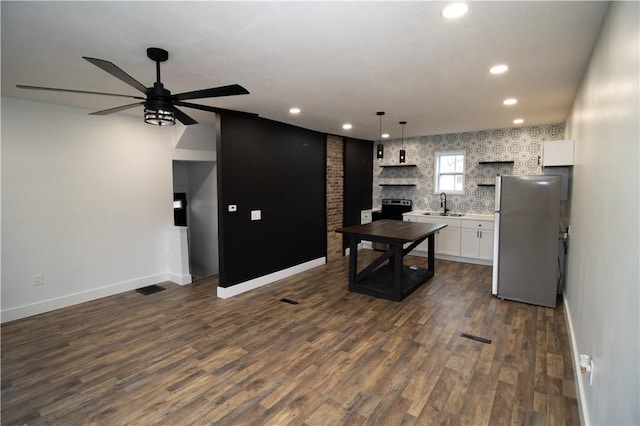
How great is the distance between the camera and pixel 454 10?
1812 millimetres

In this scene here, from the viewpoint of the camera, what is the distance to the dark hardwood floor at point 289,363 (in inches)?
86.1

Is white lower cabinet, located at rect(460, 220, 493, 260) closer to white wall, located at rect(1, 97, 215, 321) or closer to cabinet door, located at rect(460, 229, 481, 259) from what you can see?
cabinet door, located at rect(460, 229, 481, 259)

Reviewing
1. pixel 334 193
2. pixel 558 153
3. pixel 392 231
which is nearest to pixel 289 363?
pixel 392 231

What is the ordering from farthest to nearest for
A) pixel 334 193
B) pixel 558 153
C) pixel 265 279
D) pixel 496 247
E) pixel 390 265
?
pixel 334 193, pixel 390 265, pixel 265 279, pixel 496 247, pixel 558 153

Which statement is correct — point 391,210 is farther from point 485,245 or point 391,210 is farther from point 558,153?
point 558,153

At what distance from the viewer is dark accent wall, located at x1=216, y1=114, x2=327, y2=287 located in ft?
14.3

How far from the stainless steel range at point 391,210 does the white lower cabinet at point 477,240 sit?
4.36ft

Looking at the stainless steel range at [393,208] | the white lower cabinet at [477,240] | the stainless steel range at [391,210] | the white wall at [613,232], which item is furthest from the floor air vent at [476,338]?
the stainless steel range at [393,208]

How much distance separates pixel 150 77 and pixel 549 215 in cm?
464

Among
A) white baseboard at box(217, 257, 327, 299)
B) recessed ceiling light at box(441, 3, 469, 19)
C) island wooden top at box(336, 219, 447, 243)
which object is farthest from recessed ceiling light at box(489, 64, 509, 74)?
white baseboard at box(217, 257, 327, 299)

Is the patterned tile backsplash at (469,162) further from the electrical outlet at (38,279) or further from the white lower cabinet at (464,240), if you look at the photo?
the electrical outlet at (38,279)

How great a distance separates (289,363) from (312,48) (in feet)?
8.39

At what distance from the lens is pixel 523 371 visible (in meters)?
2.63

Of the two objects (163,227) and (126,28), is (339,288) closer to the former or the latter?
(163,227)
